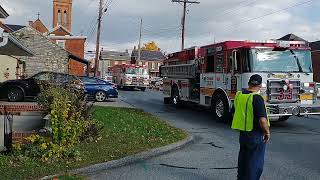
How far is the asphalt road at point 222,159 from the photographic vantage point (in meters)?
7.91

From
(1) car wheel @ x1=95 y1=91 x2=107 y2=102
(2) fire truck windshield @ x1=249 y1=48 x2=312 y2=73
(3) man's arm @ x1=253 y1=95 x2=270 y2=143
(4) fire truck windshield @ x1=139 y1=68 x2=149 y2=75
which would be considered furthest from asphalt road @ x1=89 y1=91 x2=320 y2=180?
(4) fire truck windshield @ x1=139 y1=68 x2=149 y2=75

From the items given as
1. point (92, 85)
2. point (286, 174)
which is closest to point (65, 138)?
point (286, 174)

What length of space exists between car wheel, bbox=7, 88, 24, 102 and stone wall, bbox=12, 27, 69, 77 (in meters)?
16.9

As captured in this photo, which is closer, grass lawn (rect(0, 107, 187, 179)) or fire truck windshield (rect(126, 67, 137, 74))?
grass lawn (rect(0, 107, 187, 179))

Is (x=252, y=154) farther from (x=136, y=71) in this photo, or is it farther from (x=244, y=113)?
(x=136, y=71)

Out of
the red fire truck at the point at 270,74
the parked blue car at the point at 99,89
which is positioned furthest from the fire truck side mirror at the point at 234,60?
→ the parked blue car at the point at 99,89

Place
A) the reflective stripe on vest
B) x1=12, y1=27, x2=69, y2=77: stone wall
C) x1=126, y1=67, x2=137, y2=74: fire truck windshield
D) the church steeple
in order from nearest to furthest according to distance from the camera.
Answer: the reflective stripe on vest
x1=12, y1=27, x2=69, y2=77: stone wall
x1=126, y1=67, x2=137, y2=74: fire truck windshield
the church steeple

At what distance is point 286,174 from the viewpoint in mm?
8078

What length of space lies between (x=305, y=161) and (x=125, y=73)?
37205 mm

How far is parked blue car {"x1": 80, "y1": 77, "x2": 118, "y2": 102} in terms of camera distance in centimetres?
2577

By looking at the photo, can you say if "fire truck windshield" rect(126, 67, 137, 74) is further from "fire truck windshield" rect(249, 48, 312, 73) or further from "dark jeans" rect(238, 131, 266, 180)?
"dark jeans" rect(238, 131, 266, 180)

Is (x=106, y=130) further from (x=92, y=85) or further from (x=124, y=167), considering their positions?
(x=92, y=85)

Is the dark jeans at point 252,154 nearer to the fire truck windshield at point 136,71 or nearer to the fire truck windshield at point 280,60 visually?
the fire truck windshield at point 280,60

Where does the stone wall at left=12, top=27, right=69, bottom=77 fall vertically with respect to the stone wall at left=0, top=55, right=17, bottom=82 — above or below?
above
